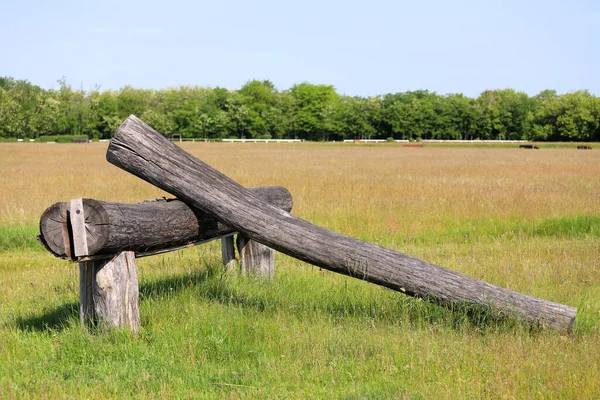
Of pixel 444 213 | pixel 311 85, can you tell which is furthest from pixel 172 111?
pixel 444 213

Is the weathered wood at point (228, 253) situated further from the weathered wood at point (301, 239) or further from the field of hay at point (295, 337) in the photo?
the weathered wood at point (301, 239)

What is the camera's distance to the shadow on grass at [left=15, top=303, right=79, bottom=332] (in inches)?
258

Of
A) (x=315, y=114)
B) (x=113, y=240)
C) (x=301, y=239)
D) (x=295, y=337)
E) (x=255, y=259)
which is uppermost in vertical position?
(x=315, y=114)

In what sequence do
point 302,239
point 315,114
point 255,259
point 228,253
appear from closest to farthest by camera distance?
point 302,239, point 255,259, point 228,253, point 315,114

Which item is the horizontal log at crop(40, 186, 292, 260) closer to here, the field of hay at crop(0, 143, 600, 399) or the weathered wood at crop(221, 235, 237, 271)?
the field of hay at crop(0, 143, 600, 399)

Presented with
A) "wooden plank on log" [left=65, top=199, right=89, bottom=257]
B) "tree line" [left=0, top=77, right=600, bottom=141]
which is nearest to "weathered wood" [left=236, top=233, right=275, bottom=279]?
"wooden plank on log" [left=65, top=199, right=89, bottom=257]

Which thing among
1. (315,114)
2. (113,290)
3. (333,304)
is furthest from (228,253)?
(315,114)

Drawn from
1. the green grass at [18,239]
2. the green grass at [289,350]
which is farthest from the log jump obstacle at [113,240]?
the green grass at [18,239]

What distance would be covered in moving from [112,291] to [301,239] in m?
1.81

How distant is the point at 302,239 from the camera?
6.43 m

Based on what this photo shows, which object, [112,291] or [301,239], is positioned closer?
[112,291]

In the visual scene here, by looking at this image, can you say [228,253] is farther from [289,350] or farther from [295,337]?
[289,350]

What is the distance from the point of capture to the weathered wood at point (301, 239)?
6.14 metres

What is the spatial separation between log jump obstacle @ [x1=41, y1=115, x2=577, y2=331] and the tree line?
438 ft
